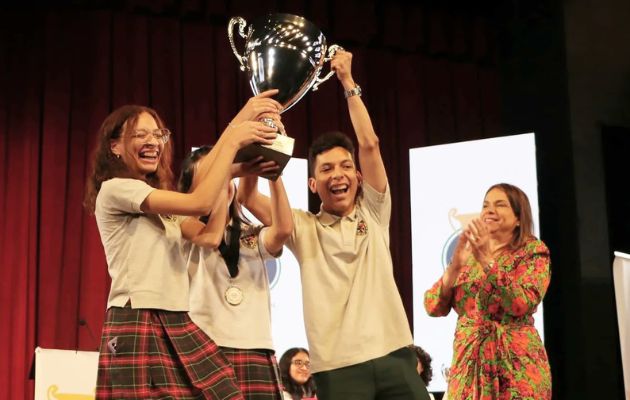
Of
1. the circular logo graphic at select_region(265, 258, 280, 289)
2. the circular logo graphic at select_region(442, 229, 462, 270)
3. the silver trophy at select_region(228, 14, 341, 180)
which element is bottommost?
the circular logo graphic at select_region(265, 258, 280, 289)

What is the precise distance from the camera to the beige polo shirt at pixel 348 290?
274 cm

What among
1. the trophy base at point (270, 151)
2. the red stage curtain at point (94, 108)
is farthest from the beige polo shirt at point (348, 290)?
the red stage curtain at point (94, 108)

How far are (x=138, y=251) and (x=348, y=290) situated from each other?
2.58 feet

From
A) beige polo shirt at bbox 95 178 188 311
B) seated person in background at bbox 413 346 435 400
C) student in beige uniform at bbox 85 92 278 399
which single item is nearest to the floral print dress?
student in beige uniform at bbox 85 92 278 399

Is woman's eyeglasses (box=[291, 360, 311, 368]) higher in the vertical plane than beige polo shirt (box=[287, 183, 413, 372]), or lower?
lower

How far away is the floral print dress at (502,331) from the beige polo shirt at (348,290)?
69cm

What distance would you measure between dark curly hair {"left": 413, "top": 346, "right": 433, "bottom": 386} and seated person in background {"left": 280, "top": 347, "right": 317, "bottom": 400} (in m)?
0.76

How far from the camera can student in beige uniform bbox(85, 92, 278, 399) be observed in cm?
227

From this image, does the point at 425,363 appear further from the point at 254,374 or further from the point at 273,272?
the point at 254,374

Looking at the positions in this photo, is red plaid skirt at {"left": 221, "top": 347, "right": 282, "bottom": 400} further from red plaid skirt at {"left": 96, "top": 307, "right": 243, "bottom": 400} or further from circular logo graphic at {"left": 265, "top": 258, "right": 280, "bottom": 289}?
circular logo graphic at {"left": 265, "top": 258, "right": 280, "bottom": 289}

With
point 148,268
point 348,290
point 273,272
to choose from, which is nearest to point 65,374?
point 273,272

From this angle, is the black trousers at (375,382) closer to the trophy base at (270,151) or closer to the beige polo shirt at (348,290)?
the beige polo shirt at (348,290)

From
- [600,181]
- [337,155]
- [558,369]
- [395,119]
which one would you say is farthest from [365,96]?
[337,155]

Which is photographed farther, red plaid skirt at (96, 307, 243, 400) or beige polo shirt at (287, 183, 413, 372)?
beige polo shirt at (287, 183, 413, 372)
